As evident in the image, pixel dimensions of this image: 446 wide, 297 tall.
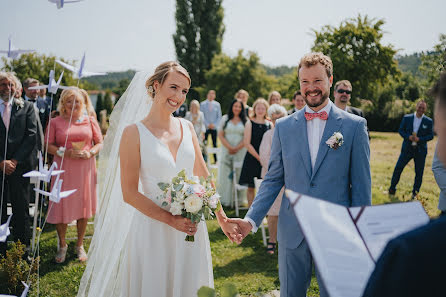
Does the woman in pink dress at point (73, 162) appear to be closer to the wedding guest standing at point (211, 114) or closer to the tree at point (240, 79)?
the wedding guest standing at point (211, 114)

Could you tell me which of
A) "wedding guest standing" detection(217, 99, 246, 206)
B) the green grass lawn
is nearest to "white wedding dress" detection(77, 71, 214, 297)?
the green grass lawn

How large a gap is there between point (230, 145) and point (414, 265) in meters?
7.22

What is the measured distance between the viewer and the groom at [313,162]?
2.49 m

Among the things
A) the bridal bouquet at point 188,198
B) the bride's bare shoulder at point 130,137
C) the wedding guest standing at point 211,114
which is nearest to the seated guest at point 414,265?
the bridal bouquet at point 188,198

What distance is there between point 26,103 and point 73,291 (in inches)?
102

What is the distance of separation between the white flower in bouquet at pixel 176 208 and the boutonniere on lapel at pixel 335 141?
115cm

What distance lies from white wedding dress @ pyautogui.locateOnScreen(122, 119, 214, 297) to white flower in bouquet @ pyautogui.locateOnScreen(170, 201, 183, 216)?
30 centimetres

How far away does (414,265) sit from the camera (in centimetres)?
88

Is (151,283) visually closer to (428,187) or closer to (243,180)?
(243,180)

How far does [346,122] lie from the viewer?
8.38ft

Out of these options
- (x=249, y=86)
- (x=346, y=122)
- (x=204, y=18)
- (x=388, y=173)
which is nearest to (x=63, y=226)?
(x=346, y=122)

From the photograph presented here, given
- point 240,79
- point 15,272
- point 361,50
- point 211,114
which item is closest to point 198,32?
point 240,79

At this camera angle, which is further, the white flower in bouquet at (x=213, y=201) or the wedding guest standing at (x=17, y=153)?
the wedding guest standing at (x=17, y=153)

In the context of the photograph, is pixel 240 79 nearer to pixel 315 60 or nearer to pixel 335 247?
pixel 315 60
